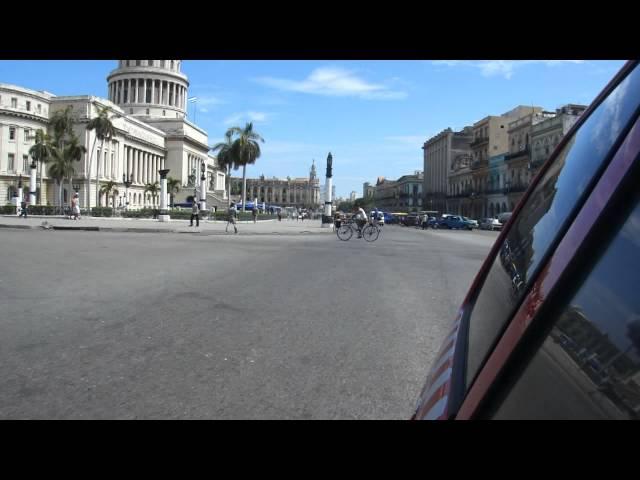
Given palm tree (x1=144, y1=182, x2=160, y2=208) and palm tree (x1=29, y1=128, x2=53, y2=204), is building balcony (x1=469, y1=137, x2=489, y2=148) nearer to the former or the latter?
palm tree (x1=29, y1=128, x2=53, y2=204)

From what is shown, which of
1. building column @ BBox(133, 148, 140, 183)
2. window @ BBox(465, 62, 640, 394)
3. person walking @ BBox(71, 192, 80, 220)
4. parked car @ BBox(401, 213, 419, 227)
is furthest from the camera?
building column @ BBox(133, 148, 140, 183)

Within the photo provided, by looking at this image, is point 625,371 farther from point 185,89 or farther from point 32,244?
point 185,89

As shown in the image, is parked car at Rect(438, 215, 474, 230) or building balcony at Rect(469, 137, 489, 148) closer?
parked car at Rect(438, 215, 474, 230)

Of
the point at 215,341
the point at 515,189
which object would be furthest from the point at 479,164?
the point at 215,341

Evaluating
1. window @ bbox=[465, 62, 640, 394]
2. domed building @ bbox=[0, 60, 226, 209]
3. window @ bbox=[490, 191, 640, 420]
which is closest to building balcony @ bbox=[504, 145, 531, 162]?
domed building @ bbox=[0, 60, 226, 209]

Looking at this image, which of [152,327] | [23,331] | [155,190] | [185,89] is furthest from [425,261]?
[185,89]

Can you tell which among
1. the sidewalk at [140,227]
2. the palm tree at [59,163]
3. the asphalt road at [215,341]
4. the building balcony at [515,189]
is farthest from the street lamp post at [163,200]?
the building balcony at [515,189]

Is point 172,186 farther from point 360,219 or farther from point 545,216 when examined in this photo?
point 545,216

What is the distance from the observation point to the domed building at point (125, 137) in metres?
77.9

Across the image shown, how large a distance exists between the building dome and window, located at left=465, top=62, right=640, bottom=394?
112 m

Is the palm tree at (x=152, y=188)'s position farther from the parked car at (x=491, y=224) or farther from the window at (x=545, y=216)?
the window at (x=545, y=216)

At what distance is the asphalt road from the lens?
11.7 ft

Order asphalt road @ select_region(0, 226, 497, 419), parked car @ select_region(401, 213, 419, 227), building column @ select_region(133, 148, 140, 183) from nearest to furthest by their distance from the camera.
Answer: asphalt road @ select_region(0, 226, 497, 419) < parked car @ select_region(401, 213, 419, 227) < building column @ select_region(133, 148, 140, 183)

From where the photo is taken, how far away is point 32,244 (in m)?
16.7
